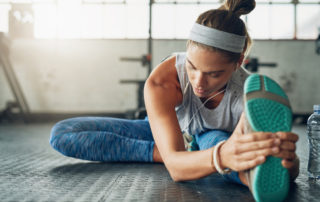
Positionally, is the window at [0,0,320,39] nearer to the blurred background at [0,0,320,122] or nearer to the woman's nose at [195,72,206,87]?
the blurred background at [0,0,320,122]

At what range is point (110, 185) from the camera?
1162 mm

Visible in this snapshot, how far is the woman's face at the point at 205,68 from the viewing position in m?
1.00

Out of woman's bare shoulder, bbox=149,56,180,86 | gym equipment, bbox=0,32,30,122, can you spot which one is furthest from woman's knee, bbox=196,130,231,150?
gym equipment, bbox=0,32,30,122

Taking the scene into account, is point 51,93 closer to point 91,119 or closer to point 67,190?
point 91,119

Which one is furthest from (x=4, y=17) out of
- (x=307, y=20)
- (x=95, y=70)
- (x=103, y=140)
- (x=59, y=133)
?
(x=307, y=20)

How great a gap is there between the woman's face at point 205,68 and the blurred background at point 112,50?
175 inches

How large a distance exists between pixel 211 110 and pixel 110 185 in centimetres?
48

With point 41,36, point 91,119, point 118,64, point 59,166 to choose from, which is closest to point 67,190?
point 59,166

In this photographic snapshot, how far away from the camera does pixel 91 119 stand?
5.48 feet

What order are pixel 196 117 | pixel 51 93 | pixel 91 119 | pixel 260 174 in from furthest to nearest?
pixel 51 93, pixel 91 119, pixel 196 117, pixel 260 174

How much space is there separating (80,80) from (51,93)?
20.5 inches

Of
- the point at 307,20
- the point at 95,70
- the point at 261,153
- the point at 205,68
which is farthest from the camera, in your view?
the point at 307,20

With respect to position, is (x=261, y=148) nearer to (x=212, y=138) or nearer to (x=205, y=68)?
(x=205, y=68)

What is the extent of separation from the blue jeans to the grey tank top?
314mm
